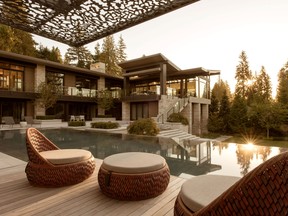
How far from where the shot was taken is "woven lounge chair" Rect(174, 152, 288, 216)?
1.42 meters

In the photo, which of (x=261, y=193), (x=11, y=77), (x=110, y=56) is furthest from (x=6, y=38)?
(x=261, y=193)

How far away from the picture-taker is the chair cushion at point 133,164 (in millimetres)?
3145

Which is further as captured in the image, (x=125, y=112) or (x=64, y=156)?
(x=125, y=112)

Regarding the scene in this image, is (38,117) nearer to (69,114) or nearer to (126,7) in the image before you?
(69,114)

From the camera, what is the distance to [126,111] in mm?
26453

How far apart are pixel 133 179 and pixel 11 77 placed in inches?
922

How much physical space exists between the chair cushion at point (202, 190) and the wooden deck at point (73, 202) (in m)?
0.75

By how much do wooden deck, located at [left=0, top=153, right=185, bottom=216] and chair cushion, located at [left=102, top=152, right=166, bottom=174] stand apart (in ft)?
1.60

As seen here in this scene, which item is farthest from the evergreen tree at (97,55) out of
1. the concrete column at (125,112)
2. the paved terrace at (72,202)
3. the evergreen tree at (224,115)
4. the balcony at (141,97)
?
the paved terrace at (72,202)

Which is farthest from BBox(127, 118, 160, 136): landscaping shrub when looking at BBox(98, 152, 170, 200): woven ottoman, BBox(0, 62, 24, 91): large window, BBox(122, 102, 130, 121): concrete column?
BBox(0, 62, 24, 91): large window

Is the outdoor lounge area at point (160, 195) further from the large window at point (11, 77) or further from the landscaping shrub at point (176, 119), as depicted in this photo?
the large window at point (11, 77)

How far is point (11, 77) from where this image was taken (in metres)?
21.2

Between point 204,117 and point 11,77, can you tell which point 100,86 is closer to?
point 11,77

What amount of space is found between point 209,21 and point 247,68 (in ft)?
144
